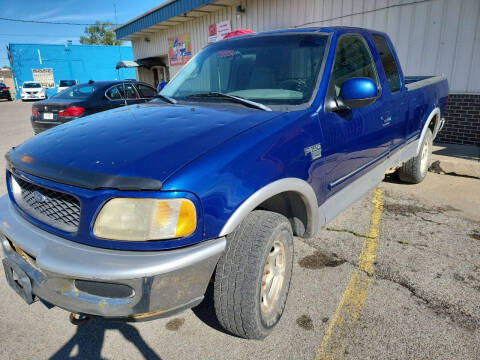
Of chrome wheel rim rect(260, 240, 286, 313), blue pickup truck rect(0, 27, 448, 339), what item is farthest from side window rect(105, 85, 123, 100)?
chrome wheel rim rect(260, 240, 286, 313)

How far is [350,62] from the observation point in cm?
296

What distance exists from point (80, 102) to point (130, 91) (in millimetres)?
1415

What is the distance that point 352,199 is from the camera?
298cm

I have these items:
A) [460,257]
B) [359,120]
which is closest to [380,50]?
[359,120]

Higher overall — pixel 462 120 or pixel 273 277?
pixel 462 120

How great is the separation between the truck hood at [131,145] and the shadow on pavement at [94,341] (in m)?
0.98

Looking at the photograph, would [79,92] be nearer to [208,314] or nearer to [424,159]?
[208,314]

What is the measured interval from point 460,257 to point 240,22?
10.3m

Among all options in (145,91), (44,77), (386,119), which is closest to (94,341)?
(386,119)

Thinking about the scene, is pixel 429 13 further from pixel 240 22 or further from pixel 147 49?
pixel 147 49

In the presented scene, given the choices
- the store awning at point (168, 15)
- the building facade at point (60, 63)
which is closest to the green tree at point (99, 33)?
the building facade at point (60, 63)

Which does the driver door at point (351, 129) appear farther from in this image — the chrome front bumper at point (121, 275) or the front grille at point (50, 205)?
the front grille at point (50, 205)

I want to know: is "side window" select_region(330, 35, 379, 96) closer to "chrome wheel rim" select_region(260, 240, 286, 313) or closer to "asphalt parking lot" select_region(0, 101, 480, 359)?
"chrome wheel rim" select_region(260, 240, 286, 313)

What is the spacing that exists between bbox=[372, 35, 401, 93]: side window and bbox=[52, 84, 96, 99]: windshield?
602cm
